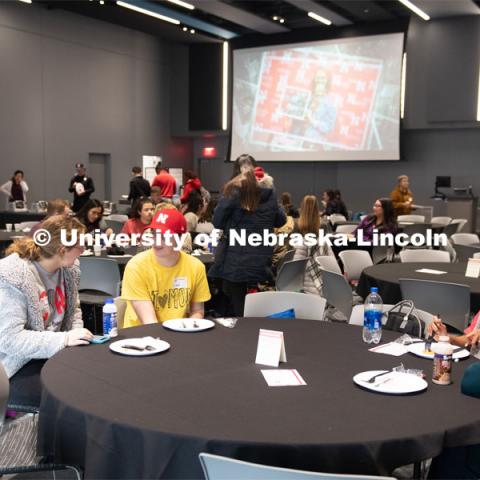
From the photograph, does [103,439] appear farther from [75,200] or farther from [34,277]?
[75,200]

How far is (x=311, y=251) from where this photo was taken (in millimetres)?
5605

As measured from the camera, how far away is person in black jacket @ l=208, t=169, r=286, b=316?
4652 mm

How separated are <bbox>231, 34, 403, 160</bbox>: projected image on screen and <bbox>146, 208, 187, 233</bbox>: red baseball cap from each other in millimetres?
11354

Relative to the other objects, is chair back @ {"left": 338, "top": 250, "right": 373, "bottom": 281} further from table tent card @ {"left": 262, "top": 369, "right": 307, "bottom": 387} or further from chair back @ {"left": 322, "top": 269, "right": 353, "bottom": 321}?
table tent card @ {"left": 262, "top": 369, "right": 307, "bottom": 387}

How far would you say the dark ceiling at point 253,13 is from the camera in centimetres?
1263

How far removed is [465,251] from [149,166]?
12057 millimetres

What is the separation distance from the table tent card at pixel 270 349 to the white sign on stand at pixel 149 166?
14.7m

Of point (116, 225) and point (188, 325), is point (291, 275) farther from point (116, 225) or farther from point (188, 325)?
point (116, 225)

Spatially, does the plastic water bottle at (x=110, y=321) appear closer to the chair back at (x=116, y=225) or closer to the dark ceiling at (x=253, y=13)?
the chair back at (x=116, y=225)

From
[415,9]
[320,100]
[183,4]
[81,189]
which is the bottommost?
[81,189]

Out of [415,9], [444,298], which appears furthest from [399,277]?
[415,9]

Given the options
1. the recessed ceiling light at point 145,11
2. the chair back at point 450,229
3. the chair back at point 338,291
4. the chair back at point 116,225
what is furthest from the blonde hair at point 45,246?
the recessed ceiling light at point 145,11

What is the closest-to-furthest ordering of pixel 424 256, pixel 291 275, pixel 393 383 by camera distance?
1. pixel 393 383
2. pixel 291 275
3. pixel 424 256

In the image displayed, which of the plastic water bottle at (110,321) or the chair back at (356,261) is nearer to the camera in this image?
the plastic water bottle at (110,321)
